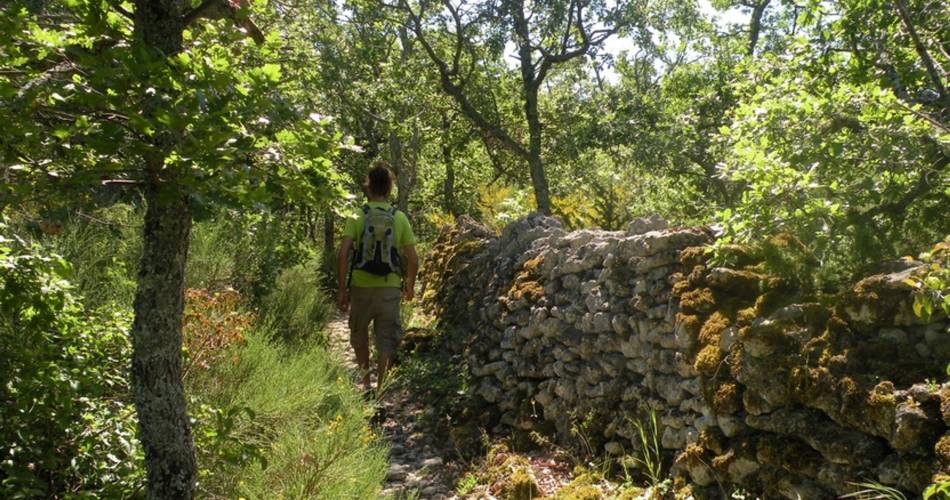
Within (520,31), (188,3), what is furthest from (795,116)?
(520,31)

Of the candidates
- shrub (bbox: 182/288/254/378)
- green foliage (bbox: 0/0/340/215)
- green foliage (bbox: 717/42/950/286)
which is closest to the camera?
green foliage (bbox: 0/0/340/215)

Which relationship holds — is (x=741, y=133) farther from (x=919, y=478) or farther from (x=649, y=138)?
(x=649, y=138)

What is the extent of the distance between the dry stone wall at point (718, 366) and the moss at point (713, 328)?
0.01 m

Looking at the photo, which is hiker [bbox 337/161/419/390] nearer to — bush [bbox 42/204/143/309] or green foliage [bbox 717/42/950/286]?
bush [bbox 42/204/143/309]

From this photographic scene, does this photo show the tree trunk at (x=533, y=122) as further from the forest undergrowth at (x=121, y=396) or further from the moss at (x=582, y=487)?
the moss at (x=582, y=487)

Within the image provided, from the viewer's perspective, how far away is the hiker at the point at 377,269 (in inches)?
238

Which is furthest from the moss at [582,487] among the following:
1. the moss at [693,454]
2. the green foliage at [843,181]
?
the green foliage at [843,181]

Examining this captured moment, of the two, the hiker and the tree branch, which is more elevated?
the tree branch

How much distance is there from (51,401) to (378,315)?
347 centimetres

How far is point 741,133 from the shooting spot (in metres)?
4.23

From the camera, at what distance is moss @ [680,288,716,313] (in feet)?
13.3

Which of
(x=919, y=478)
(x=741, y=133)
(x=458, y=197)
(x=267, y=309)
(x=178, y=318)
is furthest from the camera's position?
(x=458, y=197)

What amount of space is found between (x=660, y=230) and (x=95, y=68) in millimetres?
3716

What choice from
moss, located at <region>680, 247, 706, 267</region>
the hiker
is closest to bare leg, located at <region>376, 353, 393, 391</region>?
the hiker
